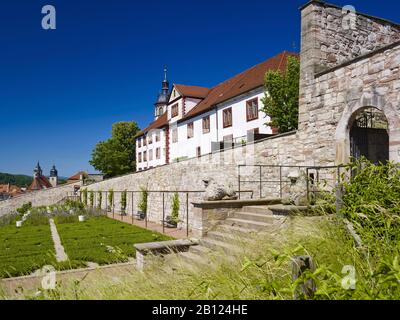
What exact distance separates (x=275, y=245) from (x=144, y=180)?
19255 mm

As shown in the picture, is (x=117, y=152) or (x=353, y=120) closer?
(x=353, y=120)

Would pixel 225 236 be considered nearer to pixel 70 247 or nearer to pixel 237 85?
pixel 70 247

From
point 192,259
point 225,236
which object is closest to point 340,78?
point 225,236

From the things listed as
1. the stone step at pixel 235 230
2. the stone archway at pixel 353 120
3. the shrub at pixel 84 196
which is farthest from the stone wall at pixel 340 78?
the shrub at pixel 84 196

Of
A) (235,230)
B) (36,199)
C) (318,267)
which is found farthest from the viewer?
(36,199)

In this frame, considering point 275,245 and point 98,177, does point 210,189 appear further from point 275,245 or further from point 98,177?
point 98,177

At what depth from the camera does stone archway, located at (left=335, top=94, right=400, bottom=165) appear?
24.3ft

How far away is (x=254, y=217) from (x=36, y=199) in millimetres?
44847

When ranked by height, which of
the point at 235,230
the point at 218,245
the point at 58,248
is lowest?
the point at 58,248

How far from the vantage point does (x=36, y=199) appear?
45.3 m

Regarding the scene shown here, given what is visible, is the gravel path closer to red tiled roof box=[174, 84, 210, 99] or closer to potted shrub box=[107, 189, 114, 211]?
potted shrub box=[107, 189, 114, 211]

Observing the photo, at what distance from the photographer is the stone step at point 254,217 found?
293 inches

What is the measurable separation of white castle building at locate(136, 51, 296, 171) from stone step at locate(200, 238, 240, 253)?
852cm
